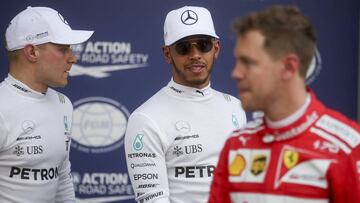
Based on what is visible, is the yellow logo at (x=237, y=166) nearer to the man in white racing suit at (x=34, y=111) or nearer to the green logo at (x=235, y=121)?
the green logo at (x=235, y=121)

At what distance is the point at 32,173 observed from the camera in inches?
150

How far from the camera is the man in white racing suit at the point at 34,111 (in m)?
3.75

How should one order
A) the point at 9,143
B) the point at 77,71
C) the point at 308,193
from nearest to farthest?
1. the point at 308,193
2. the point at 9,143
3. the point at 77,71

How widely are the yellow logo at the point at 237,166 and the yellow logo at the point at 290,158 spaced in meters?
0.16

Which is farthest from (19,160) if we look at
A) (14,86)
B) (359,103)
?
(359,103)

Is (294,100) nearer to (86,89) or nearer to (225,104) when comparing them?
(225,104)

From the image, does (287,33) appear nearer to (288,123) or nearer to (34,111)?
(288,123)

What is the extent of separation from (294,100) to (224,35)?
8.53 ft

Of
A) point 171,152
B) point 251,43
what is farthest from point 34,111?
point 251,43

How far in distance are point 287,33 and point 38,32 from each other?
161cm

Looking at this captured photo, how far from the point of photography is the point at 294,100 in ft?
8.68

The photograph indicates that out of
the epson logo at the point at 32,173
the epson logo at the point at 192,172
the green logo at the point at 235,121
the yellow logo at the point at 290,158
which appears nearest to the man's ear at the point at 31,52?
the epson logo at the point at 32,173

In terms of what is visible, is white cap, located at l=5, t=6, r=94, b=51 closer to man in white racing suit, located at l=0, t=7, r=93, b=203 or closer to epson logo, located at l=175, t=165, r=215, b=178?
man in white racing suit, located at l=0, t=7, r=93, b=203

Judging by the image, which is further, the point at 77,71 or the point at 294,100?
the point at 77,71
